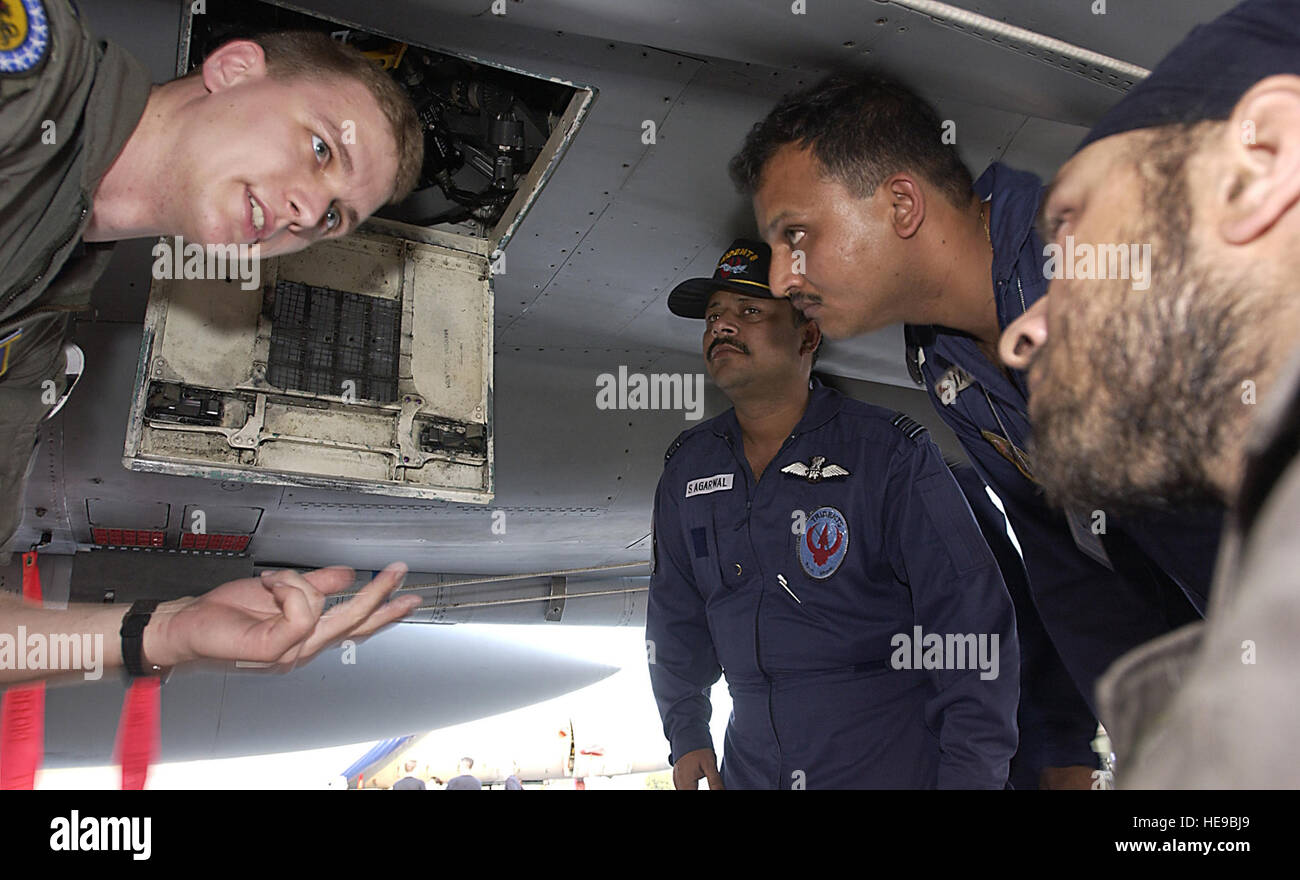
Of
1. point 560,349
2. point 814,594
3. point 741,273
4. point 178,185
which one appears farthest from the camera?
point 560,349

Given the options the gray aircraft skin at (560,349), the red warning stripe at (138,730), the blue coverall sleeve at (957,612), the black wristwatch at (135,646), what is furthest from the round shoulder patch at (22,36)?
the blue coverall sleeve at (957,612)

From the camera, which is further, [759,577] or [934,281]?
[759,577]

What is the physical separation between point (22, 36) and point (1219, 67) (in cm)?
141

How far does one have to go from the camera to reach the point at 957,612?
184 cm

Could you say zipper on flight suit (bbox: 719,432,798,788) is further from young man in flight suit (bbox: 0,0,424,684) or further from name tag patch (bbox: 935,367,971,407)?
young man in flight suit (bbox: 0,0,424,684)

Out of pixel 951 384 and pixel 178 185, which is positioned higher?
pixel 178 185

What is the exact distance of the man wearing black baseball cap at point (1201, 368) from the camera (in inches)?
9.9

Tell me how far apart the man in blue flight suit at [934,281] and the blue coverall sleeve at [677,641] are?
33.9 inches

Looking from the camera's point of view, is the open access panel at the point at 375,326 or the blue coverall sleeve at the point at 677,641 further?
the blue coverall sleeve at the point at 677,641

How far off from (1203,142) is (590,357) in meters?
2.59

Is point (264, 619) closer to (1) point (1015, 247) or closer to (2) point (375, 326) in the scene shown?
(2) point (375, 326)

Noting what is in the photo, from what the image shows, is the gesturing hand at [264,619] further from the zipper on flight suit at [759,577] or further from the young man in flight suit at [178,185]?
the zipper on flight suit at [759,577]

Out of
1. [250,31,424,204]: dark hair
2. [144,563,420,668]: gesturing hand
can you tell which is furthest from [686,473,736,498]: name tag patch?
[250,31,424,204]: dark hair

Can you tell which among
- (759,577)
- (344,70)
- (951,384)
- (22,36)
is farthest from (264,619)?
(951,384)
